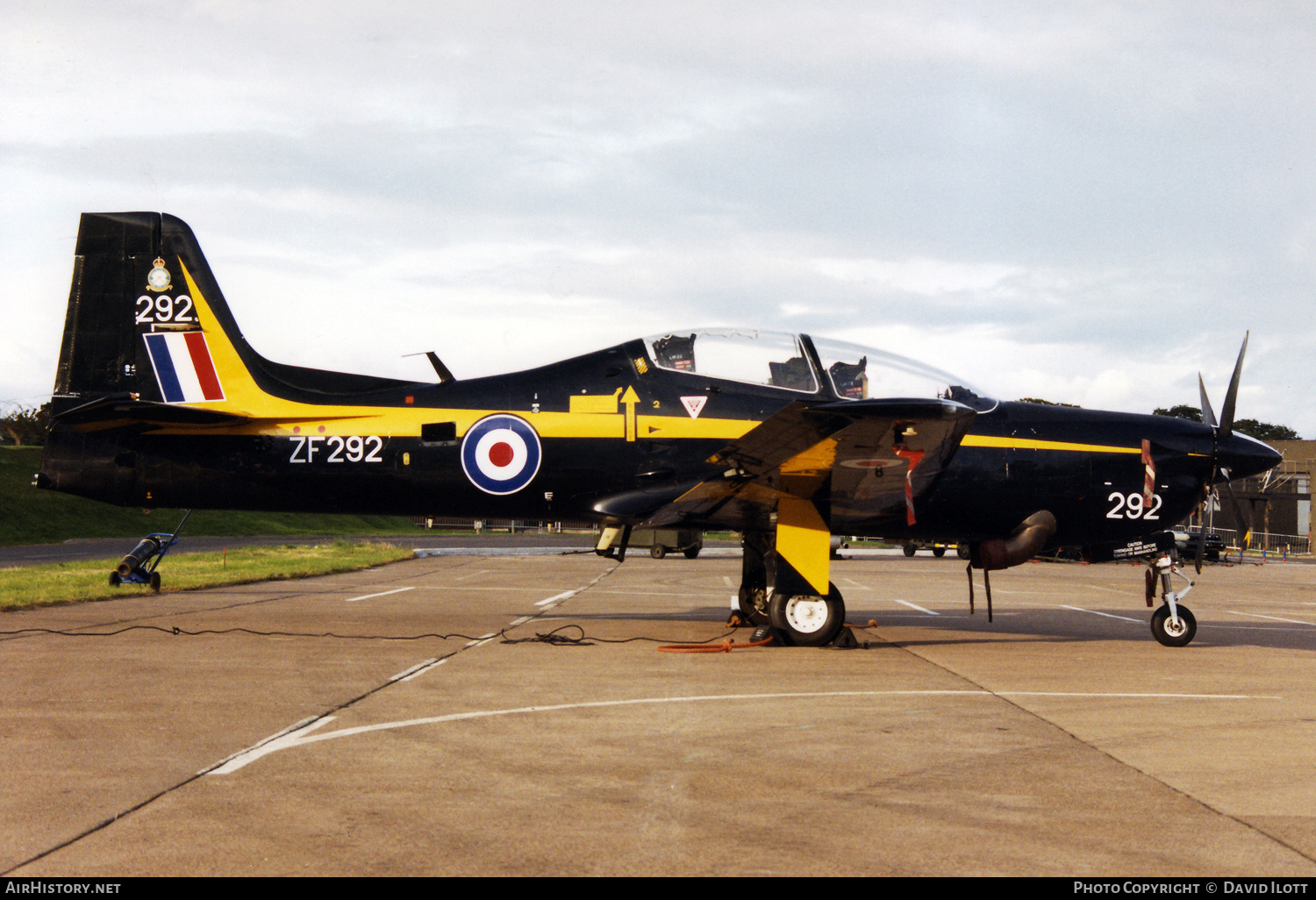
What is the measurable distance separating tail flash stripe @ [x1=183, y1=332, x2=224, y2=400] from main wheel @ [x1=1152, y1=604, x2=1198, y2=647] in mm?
10792

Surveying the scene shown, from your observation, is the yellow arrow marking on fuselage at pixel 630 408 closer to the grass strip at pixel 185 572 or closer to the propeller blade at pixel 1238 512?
the propeller blade at pixel 1238 512

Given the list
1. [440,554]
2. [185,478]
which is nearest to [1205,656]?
[185,478]

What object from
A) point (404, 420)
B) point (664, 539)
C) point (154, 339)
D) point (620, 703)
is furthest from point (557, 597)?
point (664, 539)

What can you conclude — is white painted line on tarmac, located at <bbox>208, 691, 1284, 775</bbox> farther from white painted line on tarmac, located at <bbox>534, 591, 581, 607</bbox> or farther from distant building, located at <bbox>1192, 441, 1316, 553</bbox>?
distant building, located at <bbox>1192, 441, 1316, 553</bbox>

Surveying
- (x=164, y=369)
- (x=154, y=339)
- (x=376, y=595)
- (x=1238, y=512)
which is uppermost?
(x=154, y=339)

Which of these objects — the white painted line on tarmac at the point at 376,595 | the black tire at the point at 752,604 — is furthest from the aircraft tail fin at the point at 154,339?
the white painted line on tarmac at the point at 376,595

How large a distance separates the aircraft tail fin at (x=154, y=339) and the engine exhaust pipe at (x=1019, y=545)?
22.3 feet

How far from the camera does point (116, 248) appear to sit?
11.9 meters

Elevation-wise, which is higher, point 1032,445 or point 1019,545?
point 1032,445

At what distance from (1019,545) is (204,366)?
9416mm

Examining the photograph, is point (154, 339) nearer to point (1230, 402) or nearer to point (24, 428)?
point (1230, 402)

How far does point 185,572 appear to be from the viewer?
20.6m

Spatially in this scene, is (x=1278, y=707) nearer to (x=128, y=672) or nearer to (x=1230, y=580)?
(x=128, y=672)

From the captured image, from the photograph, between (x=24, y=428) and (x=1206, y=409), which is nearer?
(x=1206, y=409)
